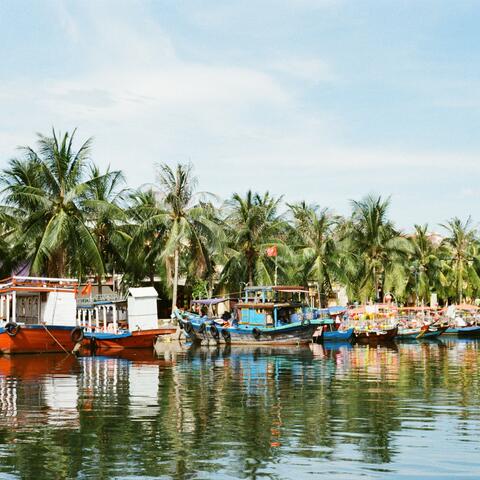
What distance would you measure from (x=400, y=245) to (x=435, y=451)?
45.6m

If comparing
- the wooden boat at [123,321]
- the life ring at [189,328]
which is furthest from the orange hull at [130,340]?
the life ring at [189,328]

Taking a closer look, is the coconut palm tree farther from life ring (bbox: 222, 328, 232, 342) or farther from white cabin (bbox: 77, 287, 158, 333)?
white cabin (bbox: 77, 287, 158, 333)

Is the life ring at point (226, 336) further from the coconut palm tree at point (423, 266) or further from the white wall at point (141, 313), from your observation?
the coconut palm tree at point (423, 266)

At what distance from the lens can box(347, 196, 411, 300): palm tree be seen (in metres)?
59.1

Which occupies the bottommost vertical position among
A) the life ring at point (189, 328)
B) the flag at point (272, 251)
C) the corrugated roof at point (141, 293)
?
the life ring at point (189, 328)

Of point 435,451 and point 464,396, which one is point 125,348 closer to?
point 464,396

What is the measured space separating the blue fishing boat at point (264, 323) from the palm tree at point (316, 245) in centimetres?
828

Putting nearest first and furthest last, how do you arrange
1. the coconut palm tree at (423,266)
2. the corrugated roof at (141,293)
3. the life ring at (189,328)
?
1. the corrugated roof at (141,293)
2. the life ring at (189,328)
3. the coconut palm tree at (423,266)

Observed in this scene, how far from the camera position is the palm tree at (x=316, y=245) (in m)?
58.5

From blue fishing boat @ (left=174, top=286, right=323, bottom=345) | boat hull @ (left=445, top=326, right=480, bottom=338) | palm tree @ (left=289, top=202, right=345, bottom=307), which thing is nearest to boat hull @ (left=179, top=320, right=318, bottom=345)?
blue fishing boat @ (left=174, top=286, right=323, bottom=345)

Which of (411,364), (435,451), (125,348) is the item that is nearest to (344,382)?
(411,364)

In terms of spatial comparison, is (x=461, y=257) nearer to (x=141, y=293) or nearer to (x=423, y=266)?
(x=423, y=266)

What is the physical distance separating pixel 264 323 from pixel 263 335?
1.02 m

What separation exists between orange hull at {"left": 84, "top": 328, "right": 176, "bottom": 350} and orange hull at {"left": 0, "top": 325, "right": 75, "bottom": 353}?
4.24 metres
